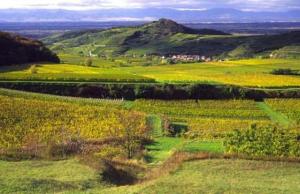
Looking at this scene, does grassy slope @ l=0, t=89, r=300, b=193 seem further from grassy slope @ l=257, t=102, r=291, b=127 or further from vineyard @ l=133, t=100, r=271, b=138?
grassy slope @ l=257, t=102, r=291, b=127

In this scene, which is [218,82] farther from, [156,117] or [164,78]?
[156,117]

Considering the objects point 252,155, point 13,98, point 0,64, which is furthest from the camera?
point 0,64

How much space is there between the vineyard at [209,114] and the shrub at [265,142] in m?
4.18

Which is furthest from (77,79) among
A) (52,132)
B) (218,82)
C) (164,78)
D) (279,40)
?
(279,40)

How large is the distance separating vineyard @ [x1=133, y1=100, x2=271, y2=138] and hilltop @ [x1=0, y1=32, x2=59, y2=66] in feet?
82.1

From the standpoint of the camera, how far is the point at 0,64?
237ft

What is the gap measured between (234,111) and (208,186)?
2907cm

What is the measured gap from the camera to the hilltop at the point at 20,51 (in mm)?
74750

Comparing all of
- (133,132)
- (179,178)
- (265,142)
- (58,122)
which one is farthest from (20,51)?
(179,178)

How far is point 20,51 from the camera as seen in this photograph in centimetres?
7762

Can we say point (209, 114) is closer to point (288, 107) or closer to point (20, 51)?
point (288, 107)

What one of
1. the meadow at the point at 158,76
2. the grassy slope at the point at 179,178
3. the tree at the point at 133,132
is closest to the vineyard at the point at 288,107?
the meadow at the point at 158,76

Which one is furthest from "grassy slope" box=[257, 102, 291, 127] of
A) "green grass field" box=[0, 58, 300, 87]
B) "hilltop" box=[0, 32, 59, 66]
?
"hilltop" box=[0, 32, 59, 66]

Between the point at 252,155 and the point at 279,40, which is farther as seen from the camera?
the point at 279,40
